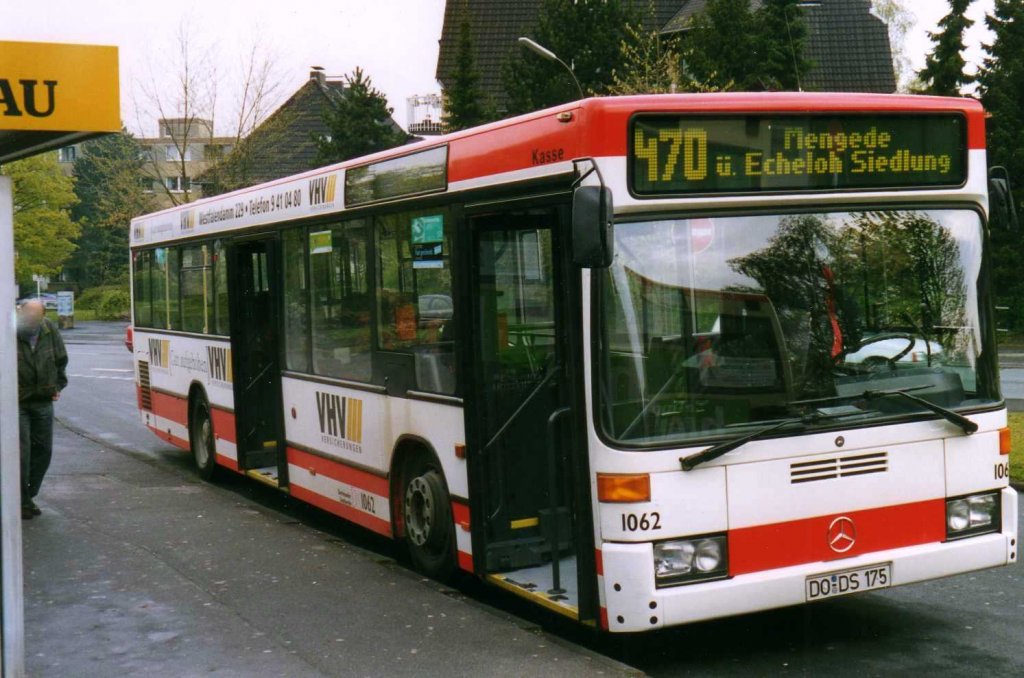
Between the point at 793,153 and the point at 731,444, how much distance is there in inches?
56.8

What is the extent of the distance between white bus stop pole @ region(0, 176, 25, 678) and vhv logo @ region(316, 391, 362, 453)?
402 cm

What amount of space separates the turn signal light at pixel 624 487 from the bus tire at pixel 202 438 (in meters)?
7.56

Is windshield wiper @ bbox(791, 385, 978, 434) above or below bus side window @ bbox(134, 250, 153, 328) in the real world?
below

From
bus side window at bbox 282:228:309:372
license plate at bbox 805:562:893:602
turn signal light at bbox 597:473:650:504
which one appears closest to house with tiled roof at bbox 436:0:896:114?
bus side window at bbox 282:228:309:372

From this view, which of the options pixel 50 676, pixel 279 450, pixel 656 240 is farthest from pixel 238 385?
pixel 656 240

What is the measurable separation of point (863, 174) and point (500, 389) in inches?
90.2

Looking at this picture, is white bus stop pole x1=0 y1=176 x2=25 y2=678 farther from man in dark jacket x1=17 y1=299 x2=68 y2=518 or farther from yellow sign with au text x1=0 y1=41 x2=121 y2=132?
man in dark jacket x1=17 y1=299 x2=68 y2=518

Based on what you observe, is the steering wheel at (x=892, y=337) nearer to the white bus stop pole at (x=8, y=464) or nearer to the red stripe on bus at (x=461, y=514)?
the red stripe on bus at (x=461, y=514)

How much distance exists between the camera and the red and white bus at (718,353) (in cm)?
597

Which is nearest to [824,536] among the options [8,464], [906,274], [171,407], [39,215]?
[906,274]

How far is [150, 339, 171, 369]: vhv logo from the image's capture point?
14336 millimetres

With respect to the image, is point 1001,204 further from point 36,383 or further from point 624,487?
point 36,383

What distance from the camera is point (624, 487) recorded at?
591 cm

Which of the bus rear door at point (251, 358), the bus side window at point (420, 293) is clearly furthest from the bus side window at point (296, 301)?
the bus side window at point (420, 293)
